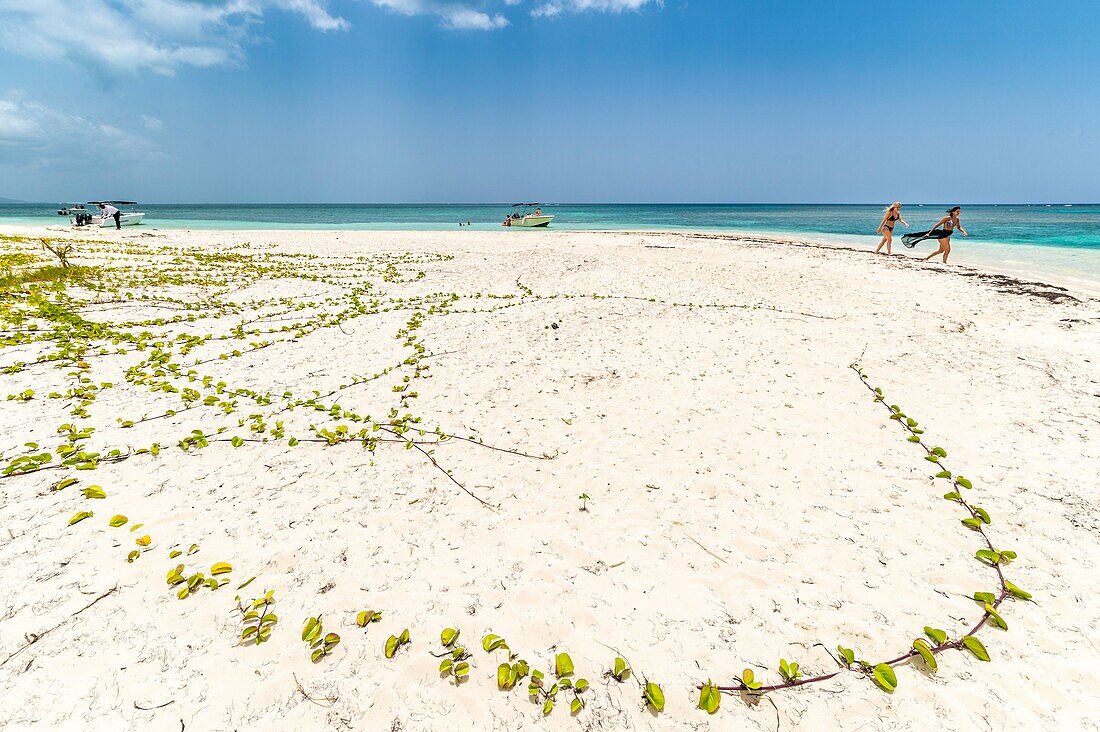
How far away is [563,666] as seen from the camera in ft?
9.77

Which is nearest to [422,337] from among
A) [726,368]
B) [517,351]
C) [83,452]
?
[517,351]

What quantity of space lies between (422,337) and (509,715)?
26.6ft

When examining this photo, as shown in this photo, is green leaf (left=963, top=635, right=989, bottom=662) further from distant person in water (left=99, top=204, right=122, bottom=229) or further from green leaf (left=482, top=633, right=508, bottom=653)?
distant person in water (left=99, top=204, right=122, bottom=229)

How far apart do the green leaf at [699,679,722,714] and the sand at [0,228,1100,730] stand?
7 cm

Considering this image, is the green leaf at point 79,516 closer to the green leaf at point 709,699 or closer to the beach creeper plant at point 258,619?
the beach creeper plant at point 258,619

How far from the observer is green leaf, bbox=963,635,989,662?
10.1ft

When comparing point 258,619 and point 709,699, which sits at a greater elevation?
point 258,619

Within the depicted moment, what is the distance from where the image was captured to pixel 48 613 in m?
3.22

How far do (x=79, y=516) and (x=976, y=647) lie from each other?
7278 mm

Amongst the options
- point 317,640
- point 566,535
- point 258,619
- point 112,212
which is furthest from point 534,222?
point 317,640

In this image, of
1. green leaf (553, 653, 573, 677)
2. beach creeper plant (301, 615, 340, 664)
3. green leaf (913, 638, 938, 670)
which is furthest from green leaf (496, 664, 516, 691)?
green leaf (913, 638, 938, 670)

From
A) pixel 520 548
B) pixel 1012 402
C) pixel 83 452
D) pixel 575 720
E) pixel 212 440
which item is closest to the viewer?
pixel 575 720

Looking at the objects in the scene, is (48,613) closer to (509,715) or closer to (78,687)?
(78,687)

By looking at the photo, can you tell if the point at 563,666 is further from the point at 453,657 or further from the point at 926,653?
the point at 926,653
